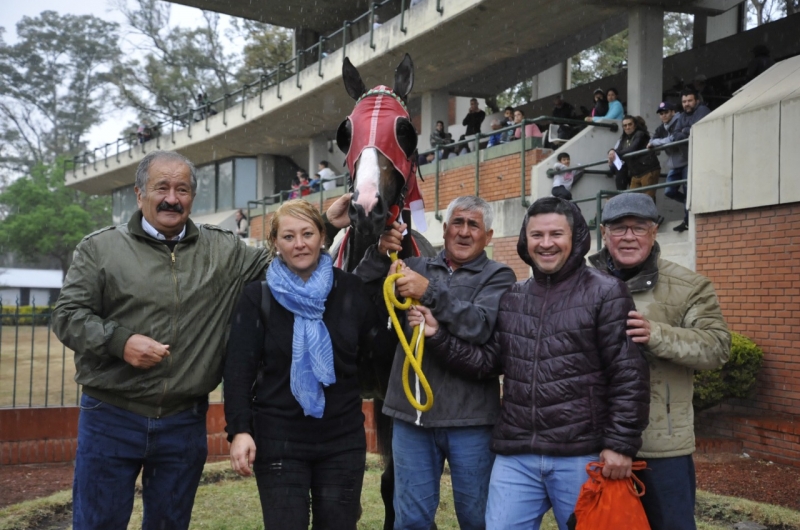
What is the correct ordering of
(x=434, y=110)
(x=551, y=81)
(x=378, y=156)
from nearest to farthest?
(x=378, y=156), (x=434, y=110), (x=551, y=81)

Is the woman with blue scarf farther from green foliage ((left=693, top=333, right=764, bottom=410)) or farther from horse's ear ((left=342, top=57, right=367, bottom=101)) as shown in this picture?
green foliage ((left=693, top=333, right=764, bottom=410))

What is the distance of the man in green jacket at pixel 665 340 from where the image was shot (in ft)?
9.94

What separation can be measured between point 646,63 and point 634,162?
177 inches

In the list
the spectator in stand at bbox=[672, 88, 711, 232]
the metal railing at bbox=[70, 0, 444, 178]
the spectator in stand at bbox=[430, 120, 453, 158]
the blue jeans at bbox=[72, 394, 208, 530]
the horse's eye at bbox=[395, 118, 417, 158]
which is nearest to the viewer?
the blue jeans at bbox=[72, 394, 208, 530]

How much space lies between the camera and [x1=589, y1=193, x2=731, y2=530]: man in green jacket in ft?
9.94

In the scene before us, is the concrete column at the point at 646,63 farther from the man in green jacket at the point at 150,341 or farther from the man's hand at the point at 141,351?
the man's hand at the point at 141,351

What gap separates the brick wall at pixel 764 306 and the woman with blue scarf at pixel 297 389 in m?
5.96

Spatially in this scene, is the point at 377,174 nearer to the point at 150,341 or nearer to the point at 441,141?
the point at 150,341

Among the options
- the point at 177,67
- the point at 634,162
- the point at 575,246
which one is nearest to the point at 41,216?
the point at 177,67

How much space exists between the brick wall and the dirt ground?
43 cm

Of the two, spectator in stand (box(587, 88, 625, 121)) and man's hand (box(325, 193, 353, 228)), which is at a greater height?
spectator in stand (box(587, 88, 625, 121))

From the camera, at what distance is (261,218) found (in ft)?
78.9

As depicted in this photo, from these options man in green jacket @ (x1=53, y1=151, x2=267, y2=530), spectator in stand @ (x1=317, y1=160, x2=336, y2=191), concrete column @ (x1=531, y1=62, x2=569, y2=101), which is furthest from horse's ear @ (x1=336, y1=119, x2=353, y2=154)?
concrete column @ (x1=531, y1=62, x2=569, y2=101)

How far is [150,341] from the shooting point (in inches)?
120
